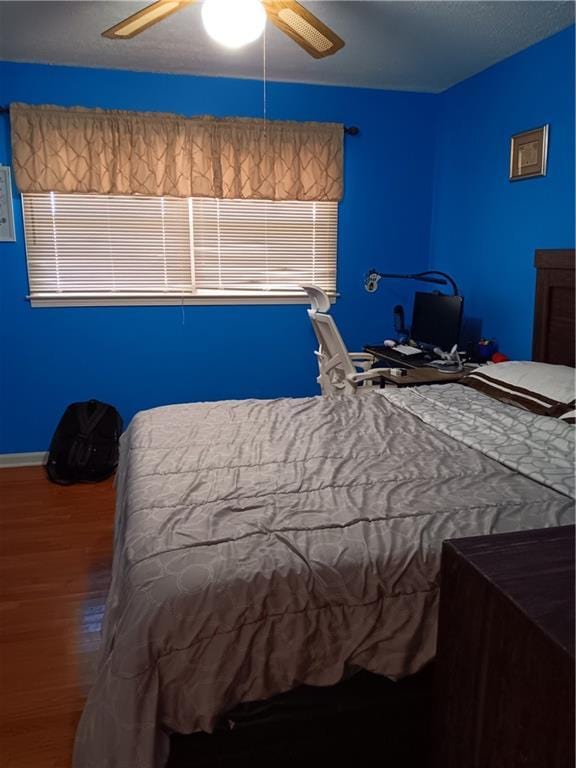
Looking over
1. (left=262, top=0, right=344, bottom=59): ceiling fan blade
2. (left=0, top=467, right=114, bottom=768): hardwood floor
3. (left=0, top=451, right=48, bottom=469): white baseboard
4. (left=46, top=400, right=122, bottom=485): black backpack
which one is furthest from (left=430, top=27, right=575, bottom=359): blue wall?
(left=0, top=451, right=48, bottom=469): white baseboard

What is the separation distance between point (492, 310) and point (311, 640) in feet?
9.17

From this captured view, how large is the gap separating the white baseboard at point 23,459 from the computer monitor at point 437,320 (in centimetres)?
261

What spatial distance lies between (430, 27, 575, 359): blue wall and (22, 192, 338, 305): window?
0.85 meters

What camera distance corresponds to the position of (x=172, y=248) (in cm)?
395

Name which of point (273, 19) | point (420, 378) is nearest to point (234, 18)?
point (273, 19)

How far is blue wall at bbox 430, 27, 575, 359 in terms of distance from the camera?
301cm

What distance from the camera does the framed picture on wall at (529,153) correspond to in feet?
10.2

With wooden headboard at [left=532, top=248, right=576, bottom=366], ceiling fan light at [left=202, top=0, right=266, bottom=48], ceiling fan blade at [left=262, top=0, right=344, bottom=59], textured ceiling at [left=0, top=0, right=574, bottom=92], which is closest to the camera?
ceiling fan light at [left=202, top=0, right=266, bottom=48]

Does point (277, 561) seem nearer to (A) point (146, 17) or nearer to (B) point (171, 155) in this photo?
(A) point (146, 17)

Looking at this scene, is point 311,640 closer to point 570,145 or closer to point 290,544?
point 290,544

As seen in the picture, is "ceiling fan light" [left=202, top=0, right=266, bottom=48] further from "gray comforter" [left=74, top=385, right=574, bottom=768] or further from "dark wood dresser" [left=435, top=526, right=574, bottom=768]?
"dark wood dresser" [left=435, top=526, right=574, bottom=768]

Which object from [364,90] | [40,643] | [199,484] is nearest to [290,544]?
[199,484]

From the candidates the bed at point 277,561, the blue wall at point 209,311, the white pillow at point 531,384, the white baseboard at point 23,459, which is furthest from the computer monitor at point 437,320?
the white baseboard at point 23,459

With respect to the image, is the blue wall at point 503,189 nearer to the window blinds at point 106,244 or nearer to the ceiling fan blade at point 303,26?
the ceiling fan blade at point 303,26
